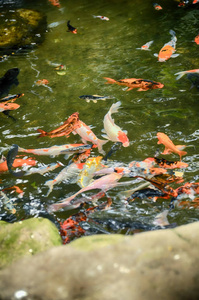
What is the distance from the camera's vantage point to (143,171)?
10.4 feet

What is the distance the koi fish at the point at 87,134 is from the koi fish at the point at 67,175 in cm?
38

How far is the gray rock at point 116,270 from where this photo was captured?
66.9 inches

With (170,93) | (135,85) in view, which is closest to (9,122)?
(135,85)

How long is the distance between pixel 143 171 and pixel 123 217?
62 cm

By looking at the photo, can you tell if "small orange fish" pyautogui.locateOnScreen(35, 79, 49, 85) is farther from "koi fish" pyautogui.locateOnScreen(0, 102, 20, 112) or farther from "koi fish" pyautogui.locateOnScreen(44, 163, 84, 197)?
"koi fish" pyautogui.locateOnScreen(44, 163, 84, 197)

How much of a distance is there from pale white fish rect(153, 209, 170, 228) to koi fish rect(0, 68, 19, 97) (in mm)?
3176

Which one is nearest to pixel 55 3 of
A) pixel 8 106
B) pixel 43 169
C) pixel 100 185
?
pixel 8 106

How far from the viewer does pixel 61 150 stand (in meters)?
3.54

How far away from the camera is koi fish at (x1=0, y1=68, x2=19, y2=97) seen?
4805mm

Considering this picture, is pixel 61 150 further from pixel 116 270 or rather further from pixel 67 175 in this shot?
pixel 116 270

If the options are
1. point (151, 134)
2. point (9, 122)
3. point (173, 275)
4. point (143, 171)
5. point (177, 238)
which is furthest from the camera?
point (9, 122)

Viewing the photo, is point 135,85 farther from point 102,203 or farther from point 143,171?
point 102,203

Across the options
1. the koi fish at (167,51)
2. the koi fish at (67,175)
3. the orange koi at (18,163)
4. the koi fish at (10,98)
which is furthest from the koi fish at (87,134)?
the koi fish at (167,51)

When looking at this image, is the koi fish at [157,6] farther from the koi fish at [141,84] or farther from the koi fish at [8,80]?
the koi fish at [8,80]
